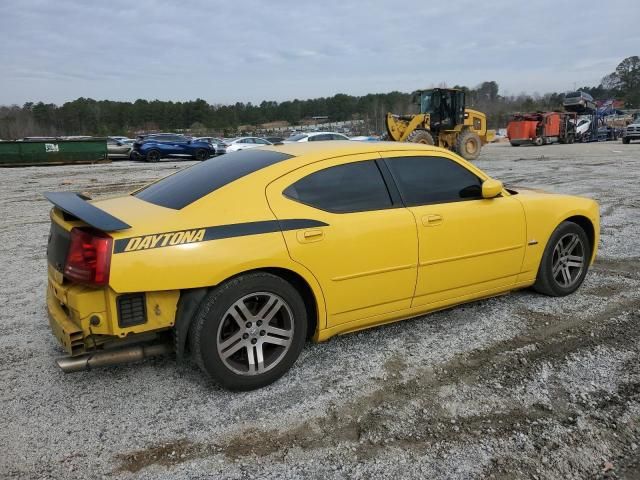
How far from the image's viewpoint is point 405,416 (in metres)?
2.89

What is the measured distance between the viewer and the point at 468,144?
22359 millimetres

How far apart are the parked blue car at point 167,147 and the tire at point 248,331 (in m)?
25.1

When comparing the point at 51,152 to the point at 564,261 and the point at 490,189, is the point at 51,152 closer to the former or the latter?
the point at 490,189

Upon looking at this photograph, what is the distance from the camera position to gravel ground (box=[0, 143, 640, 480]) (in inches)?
99.0

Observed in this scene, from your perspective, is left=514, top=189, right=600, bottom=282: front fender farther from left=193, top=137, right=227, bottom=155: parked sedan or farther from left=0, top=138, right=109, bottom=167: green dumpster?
left=0, top=138, right=109, bottom=167: green dumpster

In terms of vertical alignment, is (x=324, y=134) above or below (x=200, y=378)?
above

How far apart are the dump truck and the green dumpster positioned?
26.9 m

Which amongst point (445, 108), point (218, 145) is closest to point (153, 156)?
point (218, 145)

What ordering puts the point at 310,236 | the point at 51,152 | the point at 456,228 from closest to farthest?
the point at 310,236
the point at 456,228
the point at 51,152

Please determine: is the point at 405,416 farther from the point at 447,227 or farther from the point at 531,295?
the point at 531,295

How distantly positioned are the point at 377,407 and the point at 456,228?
1530 millimetres

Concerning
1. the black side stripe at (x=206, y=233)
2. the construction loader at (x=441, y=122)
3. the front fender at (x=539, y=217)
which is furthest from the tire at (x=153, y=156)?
the black side stripe at (x=206, y=233)

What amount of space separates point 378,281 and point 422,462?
4.24 feet

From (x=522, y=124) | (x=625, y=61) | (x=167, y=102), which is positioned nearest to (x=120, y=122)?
(x=167, y=102)
